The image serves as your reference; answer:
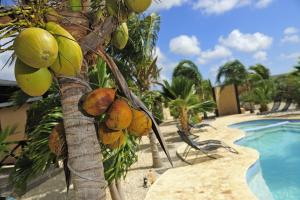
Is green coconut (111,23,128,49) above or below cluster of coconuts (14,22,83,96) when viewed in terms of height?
above

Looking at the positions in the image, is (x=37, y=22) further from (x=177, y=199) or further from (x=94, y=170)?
(x=177, y=199)

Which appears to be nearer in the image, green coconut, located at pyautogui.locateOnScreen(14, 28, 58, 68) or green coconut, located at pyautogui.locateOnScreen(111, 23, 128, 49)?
green coconut, located at pyautogui.locateOnScreen(14, 28, 58, 68)

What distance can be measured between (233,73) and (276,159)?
2161cm

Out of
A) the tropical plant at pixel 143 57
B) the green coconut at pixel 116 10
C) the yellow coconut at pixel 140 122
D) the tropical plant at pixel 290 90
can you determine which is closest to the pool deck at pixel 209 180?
the tropical plant at pixel 143 57

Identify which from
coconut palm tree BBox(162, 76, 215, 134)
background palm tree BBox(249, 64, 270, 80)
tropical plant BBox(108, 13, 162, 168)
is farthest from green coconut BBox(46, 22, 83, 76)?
background palm tree BBox(249, 64, 270, 80)

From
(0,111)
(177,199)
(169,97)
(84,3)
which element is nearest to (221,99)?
(169,97)

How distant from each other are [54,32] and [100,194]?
2.45 ft

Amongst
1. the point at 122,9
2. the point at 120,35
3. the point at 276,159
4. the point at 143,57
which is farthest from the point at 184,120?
the point at 122,9

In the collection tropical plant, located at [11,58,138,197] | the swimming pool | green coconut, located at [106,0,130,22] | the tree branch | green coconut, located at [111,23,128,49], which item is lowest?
the swimming pool

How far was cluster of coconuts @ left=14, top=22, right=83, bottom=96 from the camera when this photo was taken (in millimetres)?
1211

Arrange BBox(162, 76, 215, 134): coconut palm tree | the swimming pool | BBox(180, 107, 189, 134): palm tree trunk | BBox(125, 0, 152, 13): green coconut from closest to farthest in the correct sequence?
BBox(125, 0, 152, 13): green coconut, the swimming pool, BBox(162, 76, 215, 134): coconut palm tree, BBox(180, 107, 189, 134): palm tree trunk

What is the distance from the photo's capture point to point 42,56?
47.8 inches

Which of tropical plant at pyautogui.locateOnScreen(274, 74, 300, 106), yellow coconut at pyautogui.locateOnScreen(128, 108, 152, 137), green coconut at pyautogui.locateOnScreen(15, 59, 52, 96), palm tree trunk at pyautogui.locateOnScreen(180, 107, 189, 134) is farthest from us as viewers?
tropical plant at pyautogui.locateOnScreen(274, 74, 300, 106)

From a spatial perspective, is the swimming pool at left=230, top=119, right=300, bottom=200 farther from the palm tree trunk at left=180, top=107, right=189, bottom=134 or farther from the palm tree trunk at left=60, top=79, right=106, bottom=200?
the palm tree trunk at left=60, top=79, right=106, bottom=200
